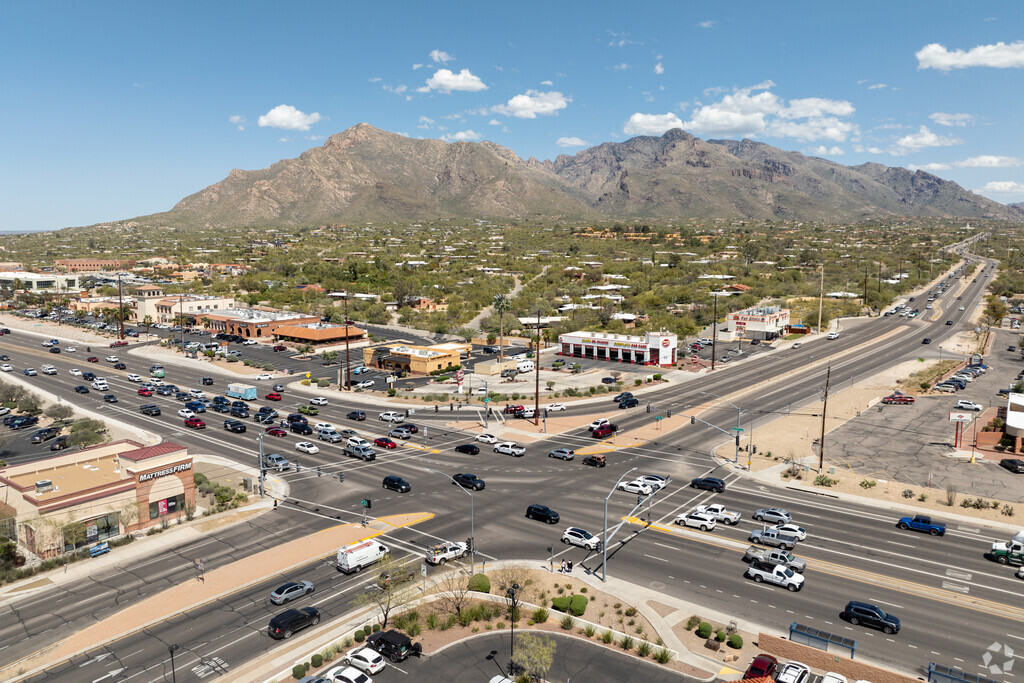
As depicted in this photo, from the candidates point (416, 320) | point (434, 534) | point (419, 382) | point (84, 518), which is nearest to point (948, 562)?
point (434, 534)

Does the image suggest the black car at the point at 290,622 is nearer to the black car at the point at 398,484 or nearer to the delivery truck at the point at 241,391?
the black car at the point at 398,484

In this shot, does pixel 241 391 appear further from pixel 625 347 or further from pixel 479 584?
pixel 625 347

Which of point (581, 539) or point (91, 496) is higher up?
point (91, 496)

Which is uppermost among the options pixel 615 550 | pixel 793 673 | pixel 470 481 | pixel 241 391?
pixel 241 391

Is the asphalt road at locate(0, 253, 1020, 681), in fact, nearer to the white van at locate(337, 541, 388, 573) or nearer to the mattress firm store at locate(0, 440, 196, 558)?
the white van at locate(337, 541, 388, 573)

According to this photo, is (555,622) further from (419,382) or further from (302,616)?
(419,382)

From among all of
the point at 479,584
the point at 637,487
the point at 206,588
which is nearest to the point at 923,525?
the point at 637,487

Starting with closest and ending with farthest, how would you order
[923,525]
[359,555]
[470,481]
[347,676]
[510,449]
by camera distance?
[347,676]
[359,555]
[923,525]
[470,481]
[510,449]
